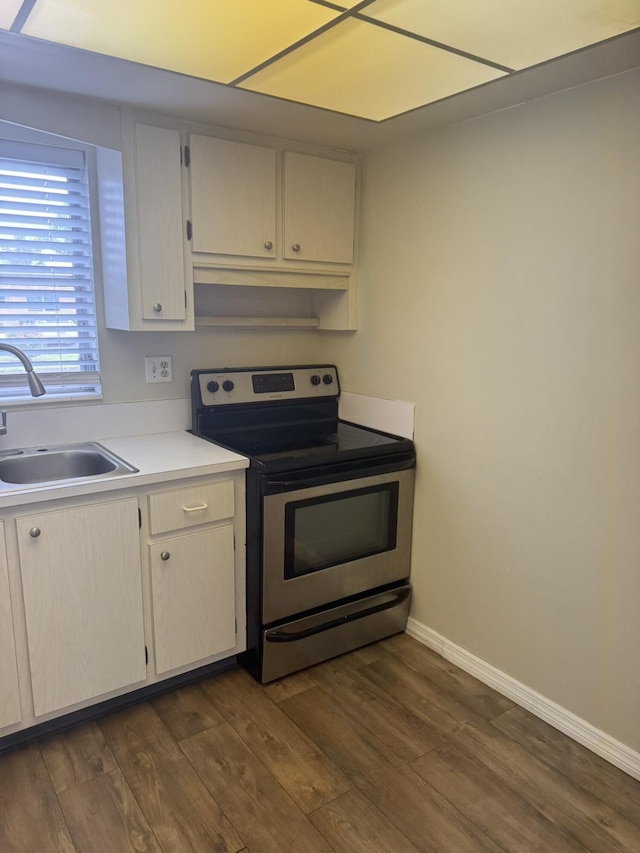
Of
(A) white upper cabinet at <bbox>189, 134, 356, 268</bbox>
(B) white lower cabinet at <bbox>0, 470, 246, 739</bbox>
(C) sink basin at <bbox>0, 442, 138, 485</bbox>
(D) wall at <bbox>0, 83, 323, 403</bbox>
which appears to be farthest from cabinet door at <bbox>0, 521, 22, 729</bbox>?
(A) white upper cabinet at <bbox>189, 134, 356, 268</bbox>

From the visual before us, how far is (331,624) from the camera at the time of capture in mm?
2357

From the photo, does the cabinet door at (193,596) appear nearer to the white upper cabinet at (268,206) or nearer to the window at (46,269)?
the window at (46,269)

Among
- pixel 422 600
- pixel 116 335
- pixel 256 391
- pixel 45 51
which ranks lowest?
pixel 422 600

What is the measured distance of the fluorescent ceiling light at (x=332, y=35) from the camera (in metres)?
1.33

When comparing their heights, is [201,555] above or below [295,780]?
above

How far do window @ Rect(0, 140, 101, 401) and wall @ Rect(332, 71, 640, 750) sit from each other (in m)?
1.22

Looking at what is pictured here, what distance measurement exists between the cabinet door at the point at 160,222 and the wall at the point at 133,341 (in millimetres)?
119

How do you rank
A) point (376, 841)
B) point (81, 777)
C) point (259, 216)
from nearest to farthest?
point (376, 841), point (81, 777), point (259, 216)

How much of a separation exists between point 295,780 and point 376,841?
30 cm

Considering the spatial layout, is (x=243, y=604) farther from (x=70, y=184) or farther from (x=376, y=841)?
(x=70, y=184)

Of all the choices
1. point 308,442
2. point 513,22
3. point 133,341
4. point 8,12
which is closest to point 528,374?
point 308,442

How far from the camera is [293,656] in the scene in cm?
228

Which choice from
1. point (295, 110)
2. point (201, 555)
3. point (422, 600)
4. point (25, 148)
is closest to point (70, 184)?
point (25, 148)

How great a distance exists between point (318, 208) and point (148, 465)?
1.32 meters
